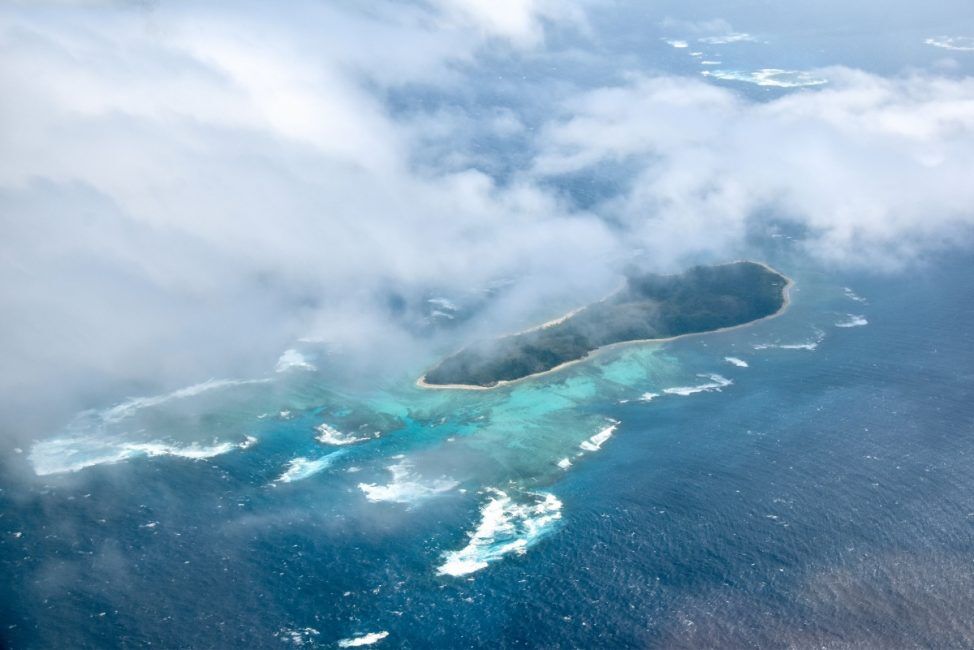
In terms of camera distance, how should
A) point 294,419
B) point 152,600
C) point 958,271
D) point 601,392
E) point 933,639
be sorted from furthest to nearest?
1. point 958,271
2. point 601,392
3. point 294,419
4. point 152,600
5. point 933,639

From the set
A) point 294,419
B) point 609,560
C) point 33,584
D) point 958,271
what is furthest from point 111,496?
point 958,271

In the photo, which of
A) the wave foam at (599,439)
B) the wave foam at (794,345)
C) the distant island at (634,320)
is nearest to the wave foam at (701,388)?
the wave foam at (599,439)

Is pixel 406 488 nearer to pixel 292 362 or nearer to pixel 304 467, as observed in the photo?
pixel 304 467

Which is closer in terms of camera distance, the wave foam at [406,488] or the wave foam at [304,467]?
the wave foam at [406,488]

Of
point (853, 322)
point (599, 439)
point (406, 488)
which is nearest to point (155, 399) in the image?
point (406, 488)

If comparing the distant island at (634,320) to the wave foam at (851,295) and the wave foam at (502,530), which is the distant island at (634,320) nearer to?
the wave foam at (851,295)

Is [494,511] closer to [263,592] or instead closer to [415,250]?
[263,592]
